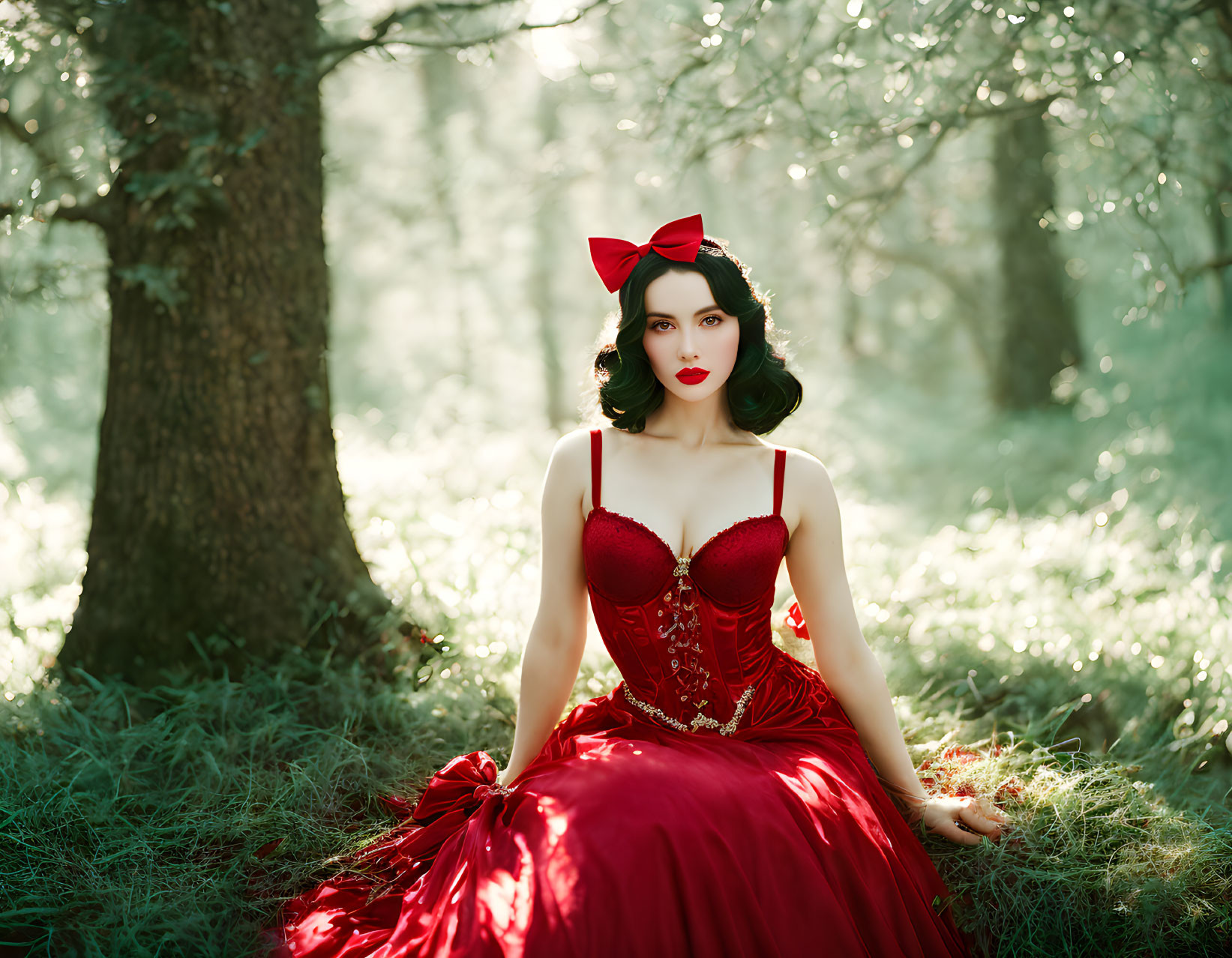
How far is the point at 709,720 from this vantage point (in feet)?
7.89

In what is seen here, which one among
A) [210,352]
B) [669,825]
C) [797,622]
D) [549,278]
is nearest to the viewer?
[669,825]

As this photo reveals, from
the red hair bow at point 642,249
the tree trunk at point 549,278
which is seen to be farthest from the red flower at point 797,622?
the tree trunk at point 549,278

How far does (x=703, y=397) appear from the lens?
2.47 metres

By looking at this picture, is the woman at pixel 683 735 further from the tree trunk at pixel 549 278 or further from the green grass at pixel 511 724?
the tree trunk at pixel 549 278

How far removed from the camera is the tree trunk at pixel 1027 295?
9.16 meters

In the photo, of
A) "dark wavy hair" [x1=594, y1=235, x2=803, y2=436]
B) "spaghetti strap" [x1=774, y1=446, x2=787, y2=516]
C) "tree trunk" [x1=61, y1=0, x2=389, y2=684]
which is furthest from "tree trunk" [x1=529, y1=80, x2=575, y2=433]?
"spaghetti strap" [x1=774, y1=446, x2=787, y2=516]

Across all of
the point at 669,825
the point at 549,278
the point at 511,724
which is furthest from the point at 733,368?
the point at 549,278

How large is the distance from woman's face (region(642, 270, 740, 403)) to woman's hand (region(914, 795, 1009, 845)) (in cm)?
135

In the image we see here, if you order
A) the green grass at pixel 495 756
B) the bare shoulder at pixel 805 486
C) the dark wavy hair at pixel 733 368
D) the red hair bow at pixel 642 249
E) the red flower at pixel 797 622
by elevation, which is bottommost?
the green grass at pixel 495 756

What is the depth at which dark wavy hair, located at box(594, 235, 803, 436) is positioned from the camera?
7.80 ft

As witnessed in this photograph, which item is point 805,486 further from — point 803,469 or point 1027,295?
point 1027,295

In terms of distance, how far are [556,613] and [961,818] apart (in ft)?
4.27

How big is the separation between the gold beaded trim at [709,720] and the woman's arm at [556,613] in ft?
0.88

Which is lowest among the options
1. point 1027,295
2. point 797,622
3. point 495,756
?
point 495,756
